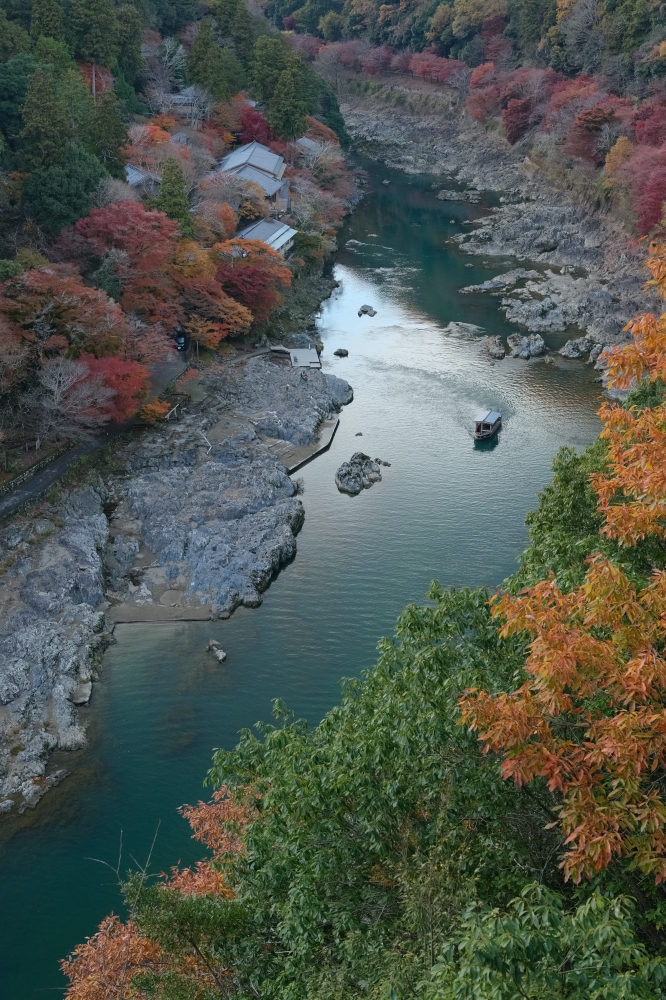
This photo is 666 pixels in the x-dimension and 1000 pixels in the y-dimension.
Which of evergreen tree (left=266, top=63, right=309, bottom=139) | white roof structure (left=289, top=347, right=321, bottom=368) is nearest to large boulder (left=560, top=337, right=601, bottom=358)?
white roof structure (left=289, top=347, right=321, bottom=368)

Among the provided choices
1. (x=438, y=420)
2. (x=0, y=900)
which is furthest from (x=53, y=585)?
(x=438, y=420)

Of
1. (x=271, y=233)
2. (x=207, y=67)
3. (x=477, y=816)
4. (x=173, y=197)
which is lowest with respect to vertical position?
(x=271, y=233)

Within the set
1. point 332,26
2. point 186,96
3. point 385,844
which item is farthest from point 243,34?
point 385,844

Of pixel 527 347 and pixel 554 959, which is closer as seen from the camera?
pixel 554 959

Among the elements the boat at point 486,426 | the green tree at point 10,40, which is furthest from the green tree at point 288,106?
the boat at point 486,426

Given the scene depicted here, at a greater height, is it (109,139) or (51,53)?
(51,53)

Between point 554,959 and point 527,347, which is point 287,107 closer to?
point 527,347

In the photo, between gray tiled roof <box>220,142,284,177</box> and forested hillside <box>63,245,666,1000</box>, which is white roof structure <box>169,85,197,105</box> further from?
forested hillside <box>63,245,666,1000</box>
